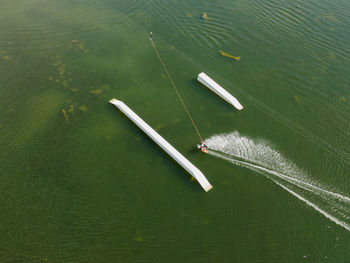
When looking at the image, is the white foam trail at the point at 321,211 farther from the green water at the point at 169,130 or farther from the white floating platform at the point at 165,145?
the white floating platform at the point at 165,145

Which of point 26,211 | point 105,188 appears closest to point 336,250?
point 105,188

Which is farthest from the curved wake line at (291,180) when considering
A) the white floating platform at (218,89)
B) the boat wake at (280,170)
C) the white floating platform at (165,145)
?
the white floating platform at (218,89)

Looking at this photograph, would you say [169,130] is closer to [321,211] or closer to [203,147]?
[203,147]

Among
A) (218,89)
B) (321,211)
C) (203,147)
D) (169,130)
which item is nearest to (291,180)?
(321,211)

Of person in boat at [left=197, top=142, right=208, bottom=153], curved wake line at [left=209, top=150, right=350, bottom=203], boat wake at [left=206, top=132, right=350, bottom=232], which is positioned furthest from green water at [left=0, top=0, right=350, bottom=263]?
person in boat at [left=197, top=142, right=208, bottom=153]

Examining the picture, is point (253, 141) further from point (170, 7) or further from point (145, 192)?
point (170, 7)
